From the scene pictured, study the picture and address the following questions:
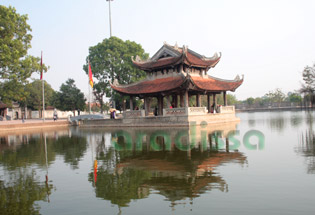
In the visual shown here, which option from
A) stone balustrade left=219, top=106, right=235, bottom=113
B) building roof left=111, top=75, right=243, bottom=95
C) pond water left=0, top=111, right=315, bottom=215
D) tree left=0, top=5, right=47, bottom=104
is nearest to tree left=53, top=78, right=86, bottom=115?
tree left=0, top=5, right=47, bottom=104

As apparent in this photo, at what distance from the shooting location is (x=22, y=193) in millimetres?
7242

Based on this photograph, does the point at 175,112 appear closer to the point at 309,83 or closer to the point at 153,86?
the point at 153,86

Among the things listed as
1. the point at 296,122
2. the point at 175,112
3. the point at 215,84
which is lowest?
the point at 296,122

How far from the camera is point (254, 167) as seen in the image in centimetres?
887

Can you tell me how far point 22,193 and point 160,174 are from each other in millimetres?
3621

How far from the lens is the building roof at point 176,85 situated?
31.4 meters

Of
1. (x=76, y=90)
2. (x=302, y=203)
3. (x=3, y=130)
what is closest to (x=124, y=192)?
(x=302, y=203)

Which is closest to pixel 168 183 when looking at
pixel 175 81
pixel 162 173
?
pixel 162 173

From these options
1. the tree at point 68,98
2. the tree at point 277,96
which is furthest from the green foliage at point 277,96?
the tree at point 68,98

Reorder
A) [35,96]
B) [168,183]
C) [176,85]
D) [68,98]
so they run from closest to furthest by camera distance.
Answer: [168,183] → [176,85] → [68,98] → [35,96]

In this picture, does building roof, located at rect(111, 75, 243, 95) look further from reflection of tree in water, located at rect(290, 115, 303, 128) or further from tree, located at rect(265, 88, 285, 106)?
tree, located at rect(265, 88, 285, 106)

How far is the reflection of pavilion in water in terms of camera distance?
668 cm

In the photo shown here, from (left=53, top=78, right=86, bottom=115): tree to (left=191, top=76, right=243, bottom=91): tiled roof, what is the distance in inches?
1511

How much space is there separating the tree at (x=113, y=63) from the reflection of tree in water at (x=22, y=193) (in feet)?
127
